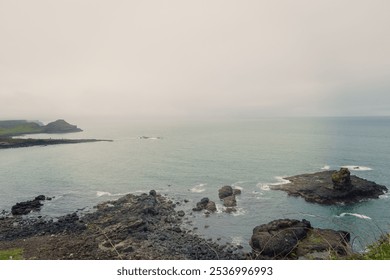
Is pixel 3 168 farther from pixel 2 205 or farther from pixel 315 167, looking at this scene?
pixel 315 167

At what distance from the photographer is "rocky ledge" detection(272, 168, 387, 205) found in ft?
144

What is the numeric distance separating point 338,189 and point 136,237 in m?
33.9

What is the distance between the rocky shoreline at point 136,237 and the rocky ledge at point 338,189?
15.5 metres

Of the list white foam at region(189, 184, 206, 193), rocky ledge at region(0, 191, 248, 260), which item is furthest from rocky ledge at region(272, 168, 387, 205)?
rocky ledge at region(0, 191, 248, 260)

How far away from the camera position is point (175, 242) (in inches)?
1176

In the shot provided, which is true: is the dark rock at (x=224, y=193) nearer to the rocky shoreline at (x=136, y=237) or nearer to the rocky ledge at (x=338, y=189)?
the rocky shoreline at (x=136, y=237)

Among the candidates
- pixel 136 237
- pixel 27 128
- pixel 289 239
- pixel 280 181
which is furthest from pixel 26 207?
pixel 27 128

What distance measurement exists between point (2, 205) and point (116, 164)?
110 feet

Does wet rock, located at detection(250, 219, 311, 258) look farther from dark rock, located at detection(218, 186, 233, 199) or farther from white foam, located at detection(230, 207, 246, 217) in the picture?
dark rock, located at detection(218, 186, 233, 199)

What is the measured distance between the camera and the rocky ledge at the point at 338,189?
43.8 metres

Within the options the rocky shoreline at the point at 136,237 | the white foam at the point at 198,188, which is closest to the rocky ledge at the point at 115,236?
the rocky shoreline at the point at 136,237

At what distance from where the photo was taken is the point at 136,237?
2986 cm

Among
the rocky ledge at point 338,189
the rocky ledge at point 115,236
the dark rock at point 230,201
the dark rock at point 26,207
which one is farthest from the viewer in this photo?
the rocky ledge at point 338,189
